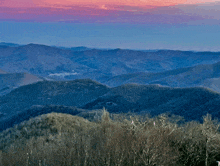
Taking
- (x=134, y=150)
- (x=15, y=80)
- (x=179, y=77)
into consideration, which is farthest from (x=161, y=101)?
(x=15, y=80)

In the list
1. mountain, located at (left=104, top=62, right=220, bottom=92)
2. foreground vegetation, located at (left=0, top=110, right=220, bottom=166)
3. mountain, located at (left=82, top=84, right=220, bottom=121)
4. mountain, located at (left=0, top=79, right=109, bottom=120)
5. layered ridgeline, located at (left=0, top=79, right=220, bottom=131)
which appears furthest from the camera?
mountain, located at (left=104, top=62, right=220, bottom=92)

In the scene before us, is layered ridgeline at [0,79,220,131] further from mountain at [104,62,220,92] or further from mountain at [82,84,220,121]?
mountain at [104,62,220,92]

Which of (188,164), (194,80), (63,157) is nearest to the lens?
(63,157)

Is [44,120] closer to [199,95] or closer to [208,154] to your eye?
[208,154]

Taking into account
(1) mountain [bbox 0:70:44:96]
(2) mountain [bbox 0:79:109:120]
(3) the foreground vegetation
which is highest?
(3) the foreground vegetation

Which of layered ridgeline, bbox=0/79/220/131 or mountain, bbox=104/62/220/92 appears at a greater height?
layered ridgeline, bbox=0/79/220/131

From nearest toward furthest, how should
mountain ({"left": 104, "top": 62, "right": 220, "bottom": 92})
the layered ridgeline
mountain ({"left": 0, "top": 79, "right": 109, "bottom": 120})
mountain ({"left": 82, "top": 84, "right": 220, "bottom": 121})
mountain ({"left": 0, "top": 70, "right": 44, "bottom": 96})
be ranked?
mountain ({"left": 82, "top": 84, "right": 220, "bottom": 121}) → the layered ridgeline → mountain ({"left": 0, "top": 79, "right": 109, "bottom": 120}) → mountain ({"left": 0, "top": 70, "right": 44, "bottom": 96}) → mountain ({"left": 104, "top": 62, "right": 220, "bottom": 92})

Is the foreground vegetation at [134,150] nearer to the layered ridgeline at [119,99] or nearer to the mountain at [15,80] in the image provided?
the layered ridgeline at [119,99]

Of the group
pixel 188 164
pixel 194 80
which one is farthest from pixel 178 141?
pixel 194 80

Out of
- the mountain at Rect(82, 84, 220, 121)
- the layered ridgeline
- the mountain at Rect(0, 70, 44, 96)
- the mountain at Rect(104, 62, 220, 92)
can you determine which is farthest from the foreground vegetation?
the mountain at Rect(0, 70, 44, 96)
